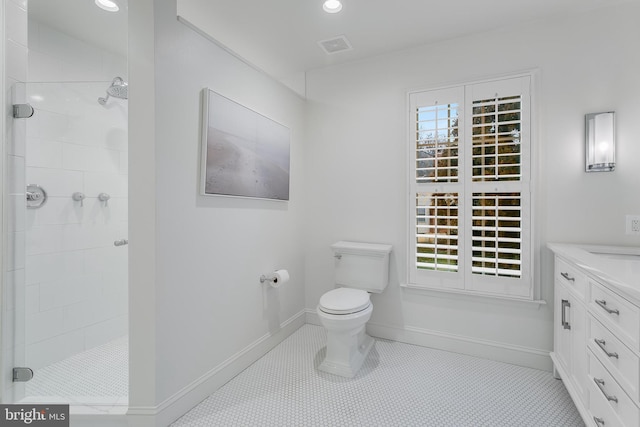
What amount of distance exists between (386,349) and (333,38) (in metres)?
2.58

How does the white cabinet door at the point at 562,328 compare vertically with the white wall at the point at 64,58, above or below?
below

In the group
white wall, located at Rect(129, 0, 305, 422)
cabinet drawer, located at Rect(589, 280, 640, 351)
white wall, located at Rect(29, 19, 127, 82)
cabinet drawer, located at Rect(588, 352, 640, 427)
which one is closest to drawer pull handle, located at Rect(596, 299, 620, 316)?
cabinet drawer, located at Rect(589, 280, 640, 351)

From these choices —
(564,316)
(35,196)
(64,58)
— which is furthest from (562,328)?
(64,58)

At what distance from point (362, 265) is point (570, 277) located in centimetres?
138

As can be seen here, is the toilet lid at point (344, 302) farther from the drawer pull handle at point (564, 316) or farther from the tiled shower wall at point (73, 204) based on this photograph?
the tiled shower wall at point (73, 204)

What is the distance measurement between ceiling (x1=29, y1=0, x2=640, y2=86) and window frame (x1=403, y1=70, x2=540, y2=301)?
1.33 feet

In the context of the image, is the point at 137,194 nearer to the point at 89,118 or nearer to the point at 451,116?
the point at 89,118

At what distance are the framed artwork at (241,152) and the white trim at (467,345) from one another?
154cm

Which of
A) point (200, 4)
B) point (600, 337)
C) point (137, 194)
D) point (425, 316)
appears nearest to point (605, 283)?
point (600, 337)

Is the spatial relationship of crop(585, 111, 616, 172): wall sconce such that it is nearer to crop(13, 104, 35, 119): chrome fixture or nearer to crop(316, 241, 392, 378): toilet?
crop(316, 241, 392, 378): toilet

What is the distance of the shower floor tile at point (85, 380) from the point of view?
1692 mm

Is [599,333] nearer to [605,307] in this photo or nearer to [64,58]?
[605,307]

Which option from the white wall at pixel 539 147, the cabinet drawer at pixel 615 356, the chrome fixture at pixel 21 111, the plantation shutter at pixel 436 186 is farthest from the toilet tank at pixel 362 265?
the chrome fixture at pixel 21 111

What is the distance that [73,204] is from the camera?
232cm
